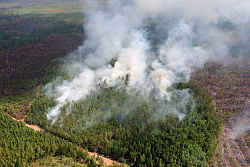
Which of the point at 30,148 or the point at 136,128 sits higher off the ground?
the point at 136,128

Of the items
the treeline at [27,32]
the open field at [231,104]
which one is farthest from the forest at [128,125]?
the treeline at [27,32]

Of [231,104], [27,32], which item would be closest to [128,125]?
[231,104]

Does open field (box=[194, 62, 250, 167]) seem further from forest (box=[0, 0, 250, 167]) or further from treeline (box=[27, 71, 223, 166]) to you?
treeline (box=[27, 71, 223, 166])

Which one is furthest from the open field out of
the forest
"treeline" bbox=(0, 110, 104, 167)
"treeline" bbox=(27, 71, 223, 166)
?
"treeline" bbox=(0, 110, 104, 167)

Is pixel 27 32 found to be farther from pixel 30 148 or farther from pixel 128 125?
pixel 128 125

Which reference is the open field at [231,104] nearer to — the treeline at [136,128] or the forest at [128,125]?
the forest at [128,125]

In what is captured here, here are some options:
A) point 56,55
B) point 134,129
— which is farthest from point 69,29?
point 134,129
